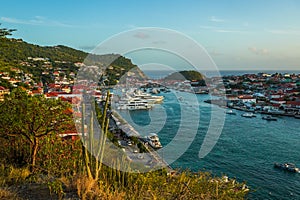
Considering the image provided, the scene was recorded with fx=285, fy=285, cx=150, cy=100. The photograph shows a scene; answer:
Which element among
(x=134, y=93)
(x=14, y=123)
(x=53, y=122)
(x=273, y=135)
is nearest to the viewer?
(x=14, y=123)

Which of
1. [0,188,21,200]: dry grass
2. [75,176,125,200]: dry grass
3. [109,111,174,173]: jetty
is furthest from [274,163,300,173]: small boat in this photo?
[0,188,21,200]: dry grass

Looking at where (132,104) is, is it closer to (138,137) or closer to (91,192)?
(138,137)

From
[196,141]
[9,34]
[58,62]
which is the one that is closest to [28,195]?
[9,34]

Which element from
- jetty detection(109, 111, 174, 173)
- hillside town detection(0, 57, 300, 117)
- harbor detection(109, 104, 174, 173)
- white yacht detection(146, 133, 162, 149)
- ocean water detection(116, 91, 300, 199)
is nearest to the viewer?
ocean water detection(116, 91, 300, 199)

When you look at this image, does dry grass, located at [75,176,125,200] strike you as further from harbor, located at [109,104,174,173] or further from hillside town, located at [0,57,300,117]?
hillside town, located at [0,57,300,117]

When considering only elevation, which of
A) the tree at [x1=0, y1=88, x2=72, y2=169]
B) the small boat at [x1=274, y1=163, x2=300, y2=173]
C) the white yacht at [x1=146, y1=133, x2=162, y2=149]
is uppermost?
the tree at [x1=0, y1=88, x2=72, y2=169]

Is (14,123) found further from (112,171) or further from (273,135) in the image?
(273,135)

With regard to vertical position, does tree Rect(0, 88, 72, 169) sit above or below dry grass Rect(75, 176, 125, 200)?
above
